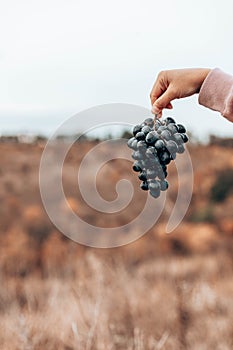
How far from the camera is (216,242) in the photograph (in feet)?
37.2

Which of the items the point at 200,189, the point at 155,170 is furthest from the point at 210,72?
the point at 200,189

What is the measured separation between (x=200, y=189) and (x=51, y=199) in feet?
9.28

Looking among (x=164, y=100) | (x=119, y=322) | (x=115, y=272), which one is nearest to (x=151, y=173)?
(x=164, y=100)

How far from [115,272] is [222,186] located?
32.2ft

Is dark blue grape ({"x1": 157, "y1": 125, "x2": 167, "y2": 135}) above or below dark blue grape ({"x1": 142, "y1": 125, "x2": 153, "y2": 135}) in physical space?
above

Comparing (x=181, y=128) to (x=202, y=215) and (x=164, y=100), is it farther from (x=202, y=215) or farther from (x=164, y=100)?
(x=202, y=215)

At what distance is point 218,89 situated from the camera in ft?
4.63

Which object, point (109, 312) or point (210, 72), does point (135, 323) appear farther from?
point (210, 72)

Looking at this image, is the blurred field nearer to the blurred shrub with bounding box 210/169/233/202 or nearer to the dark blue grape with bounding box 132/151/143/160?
the blurred shrub with bounding box 210/169/233/202

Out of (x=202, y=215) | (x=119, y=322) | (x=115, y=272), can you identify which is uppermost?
(x=119, y=322)

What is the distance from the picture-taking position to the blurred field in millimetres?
3203

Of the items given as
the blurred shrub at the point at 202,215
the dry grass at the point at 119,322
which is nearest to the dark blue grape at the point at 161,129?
the dry grass at the point at 119,322

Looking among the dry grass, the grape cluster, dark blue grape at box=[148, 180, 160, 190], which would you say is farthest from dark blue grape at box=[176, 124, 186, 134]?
the dry grass

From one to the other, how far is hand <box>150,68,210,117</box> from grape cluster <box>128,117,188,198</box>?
36 millimetres
